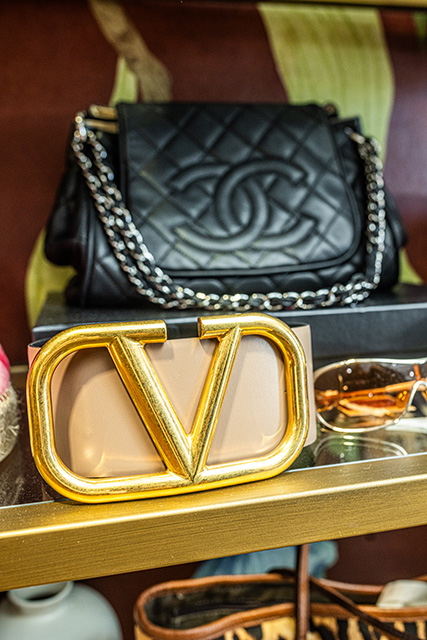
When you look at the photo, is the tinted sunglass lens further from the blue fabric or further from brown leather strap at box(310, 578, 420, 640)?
the blue fabric

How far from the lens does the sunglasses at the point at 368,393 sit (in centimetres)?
34

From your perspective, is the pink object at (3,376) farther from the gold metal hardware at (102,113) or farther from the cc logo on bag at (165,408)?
the gold metal hardware at (102,113)

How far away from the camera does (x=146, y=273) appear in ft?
1.39

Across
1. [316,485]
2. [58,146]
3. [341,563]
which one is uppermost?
[58,146]

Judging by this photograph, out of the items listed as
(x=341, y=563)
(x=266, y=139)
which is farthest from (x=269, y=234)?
(x=341, y=563)

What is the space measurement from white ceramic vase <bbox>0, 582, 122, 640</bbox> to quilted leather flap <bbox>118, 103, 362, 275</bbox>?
0.93 ft

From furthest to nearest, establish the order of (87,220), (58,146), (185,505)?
(58,146), (87,220), (185,505)

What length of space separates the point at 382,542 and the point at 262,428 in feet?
1.59

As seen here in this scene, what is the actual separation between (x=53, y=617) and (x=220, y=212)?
0.36 meters

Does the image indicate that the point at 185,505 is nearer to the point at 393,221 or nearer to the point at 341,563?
the point at 393,221

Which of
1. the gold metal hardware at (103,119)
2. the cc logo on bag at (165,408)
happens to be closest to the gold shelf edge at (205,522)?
the cc logo on bag at (165,408)

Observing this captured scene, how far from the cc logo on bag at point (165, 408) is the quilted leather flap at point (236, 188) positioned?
0.18m

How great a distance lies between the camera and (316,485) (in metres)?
0.27

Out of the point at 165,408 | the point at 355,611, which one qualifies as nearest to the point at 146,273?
the point at 165,408
